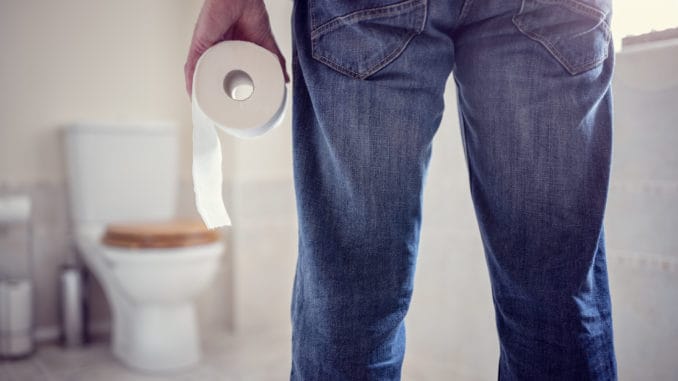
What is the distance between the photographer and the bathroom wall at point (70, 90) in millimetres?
1726

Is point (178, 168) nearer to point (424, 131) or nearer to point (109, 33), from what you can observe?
point (109, 33)

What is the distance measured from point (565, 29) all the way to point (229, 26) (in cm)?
34

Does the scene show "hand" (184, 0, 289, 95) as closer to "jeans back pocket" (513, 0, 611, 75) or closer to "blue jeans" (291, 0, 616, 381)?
"blue jeans" (291, 0, 616, 381)

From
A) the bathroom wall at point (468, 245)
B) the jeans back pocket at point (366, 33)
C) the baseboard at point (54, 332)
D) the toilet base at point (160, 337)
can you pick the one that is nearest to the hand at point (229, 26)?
the jeans back pocket at point (366, 33)

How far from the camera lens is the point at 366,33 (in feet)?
1.52

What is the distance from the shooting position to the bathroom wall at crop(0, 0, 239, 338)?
1726mm

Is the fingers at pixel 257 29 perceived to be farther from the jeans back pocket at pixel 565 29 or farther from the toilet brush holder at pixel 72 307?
the toilet brush holder at pixel 72 307

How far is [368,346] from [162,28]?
71.7 inches

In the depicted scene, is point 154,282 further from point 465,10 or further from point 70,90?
point 465,10

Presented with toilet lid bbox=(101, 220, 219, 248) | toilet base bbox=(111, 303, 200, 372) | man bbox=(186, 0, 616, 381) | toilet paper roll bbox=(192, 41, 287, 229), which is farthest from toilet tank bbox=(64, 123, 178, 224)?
man bbox=(186, 0, 616, 381)

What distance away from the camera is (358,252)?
49 centimetres

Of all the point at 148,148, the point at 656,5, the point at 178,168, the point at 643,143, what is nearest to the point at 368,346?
the point at 643,143

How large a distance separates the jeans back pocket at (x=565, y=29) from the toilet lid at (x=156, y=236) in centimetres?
116

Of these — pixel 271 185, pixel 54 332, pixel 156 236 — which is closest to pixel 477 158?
pixel 156 236
